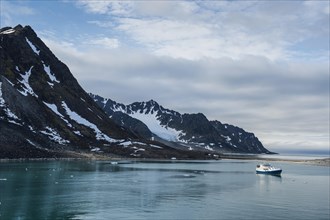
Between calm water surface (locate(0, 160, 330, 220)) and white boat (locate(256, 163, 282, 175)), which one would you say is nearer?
calm water surface (locate(0, 160, 330, 220))

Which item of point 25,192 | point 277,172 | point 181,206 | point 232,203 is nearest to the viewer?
point 181,206

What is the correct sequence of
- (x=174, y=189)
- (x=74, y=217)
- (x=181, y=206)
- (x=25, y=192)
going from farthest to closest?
(x=174, y=189), (x=25, y=192), (x=181, y=206), (x=74, y=217)

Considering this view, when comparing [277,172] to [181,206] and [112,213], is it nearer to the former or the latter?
[181,206]

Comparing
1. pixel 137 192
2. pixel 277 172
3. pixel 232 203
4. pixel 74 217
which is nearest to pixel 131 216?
pixel 74 217

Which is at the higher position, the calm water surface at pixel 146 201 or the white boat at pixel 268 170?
the white boat at pixel 268 170

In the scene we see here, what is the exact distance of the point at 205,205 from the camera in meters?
71.1

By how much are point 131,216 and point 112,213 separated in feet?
11.6

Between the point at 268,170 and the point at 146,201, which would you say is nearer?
the point at 146,201

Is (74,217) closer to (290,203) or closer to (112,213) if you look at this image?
(112,213)

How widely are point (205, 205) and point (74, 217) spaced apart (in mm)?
24387

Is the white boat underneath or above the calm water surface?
above

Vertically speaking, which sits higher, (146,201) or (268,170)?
(268,170)

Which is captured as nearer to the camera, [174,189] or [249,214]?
[249,214]

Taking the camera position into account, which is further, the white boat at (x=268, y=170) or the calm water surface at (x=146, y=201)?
the white boat at (x=268, y=170)
